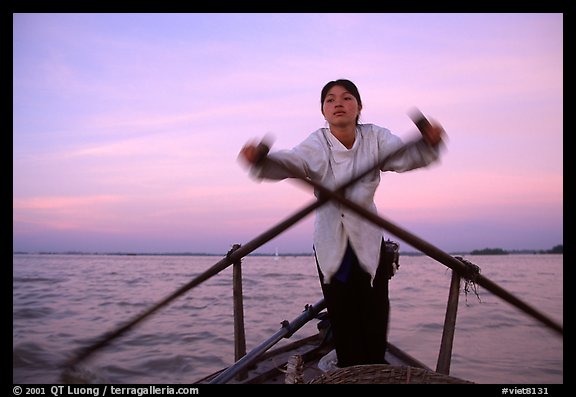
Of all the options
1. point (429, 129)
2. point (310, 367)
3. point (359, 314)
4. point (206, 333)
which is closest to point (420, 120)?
point (429, 129)

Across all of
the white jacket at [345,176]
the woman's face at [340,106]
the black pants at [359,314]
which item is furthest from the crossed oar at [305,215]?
the black pants at [359,314]

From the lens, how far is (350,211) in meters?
2.53

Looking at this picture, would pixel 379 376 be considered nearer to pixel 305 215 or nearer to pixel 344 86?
pixel 305 215

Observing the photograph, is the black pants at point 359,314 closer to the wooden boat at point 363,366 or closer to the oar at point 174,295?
the wooden boat at point 363,366

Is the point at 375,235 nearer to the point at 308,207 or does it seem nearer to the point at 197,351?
the point at 308,207

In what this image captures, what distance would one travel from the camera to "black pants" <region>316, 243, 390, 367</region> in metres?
2.68

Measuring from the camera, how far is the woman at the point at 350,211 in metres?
2.55

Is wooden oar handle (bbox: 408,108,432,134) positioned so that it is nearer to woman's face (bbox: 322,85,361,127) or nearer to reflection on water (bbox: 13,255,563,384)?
woman's face (bbox: 322,85,361,127)

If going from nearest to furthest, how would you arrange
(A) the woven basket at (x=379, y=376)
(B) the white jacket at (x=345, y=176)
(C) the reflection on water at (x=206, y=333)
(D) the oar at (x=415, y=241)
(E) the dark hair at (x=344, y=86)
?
(A) the woven basket at (x=379, y=376), (D) the oar at (x=415, y=241), (B) the white jacket at (x=345, y=176), (E) the dark hair at (x=344, y=86), (C) the reflection on water at (x=206, y=333)

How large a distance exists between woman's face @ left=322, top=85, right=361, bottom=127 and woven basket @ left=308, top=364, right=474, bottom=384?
1.44 meters

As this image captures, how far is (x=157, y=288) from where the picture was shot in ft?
56.1

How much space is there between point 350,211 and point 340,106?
665mm

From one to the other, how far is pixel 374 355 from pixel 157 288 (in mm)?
15698
